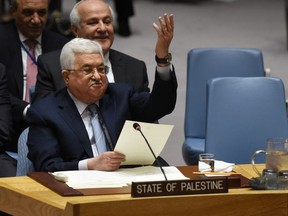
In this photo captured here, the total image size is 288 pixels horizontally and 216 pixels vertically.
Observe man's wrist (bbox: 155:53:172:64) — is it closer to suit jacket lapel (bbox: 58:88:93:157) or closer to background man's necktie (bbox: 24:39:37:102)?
suit jacket lapel (bbox: 58:88:93:157)

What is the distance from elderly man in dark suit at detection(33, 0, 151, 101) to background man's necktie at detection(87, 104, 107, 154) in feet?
2.29

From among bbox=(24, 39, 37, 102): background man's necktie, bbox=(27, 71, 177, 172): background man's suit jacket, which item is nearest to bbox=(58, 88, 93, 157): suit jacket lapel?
bbox=(27, 71, 177, 172): background man's suit jacket

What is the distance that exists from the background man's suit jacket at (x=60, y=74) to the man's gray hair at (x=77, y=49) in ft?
2.03

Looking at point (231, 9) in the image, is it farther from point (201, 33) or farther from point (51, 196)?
point (51, 196)

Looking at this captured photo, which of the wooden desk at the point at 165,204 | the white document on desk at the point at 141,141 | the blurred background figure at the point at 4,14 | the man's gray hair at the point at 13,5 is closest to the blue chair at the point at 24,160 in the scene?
the white document on desk at the point at 141,141

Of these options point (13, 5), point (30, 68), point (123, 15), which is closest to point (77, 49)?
point (30, 68)

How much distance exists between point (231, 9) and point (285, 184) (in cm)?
906

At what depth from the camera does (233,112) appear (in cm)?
545

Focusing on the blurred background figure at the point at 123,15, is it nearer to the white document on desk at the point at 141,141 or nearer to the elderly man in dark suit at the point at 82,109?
the elderly man in dark suit at the point at 82,109

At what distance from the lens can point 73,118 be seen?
4688 mm

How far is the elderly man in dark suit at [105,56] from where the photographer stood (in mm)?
5469

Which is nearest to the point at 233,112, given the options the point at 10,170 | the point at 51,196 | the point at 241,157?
the point at 241,157

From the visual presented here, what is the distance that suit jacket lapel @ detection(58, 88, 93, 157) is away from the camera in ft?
15.3

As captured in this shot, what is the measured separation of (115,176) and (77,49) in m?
0.81
